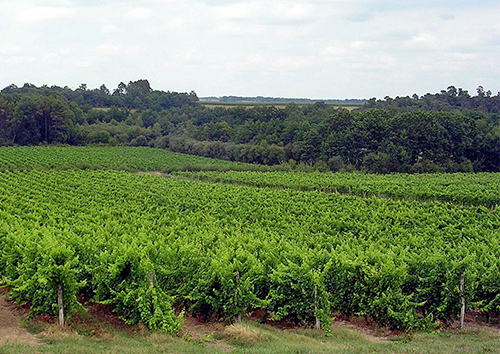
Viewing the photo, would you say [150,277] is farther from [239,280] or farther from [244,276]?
[244,276]

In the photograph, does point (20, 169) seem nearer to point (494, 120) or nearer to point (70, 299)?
point (70, 299)

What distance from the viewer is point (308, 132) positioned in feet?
241

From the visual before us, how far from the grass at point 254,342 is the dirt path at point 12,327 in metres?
0.36

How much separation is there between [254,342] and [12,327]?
6.64m

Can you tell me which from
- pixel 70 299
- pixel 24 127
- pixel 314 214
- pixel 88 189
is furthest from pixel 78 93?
pixel 70 299

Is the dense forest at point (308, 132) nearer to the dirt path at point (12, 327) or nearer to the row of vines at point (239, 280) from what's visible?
the row of vines at point (239, 280)

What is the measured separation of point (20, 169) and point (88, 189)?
1924 centimetres

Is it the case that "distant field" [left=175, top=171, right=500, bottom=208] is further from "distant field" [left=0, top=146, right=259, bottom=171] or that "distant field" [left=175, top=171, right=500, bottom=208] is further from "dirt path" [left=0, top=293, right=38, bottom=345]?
"dirt path" [left=0, top=293, right=38, bottom=345]

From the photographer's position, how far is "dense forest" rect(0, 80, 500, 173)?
64.2 metres

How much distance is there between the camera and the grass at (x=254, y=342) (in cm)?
1145

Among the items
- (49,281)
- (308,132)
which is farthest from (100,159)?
(49,281)

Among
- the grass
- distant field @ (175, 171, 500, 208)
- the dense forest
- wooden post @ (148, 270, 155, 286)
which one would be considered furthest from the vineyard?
the dense forest

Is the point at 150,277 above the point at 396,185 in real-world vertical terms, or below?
above

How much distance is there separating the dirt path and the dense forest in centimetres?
5373
